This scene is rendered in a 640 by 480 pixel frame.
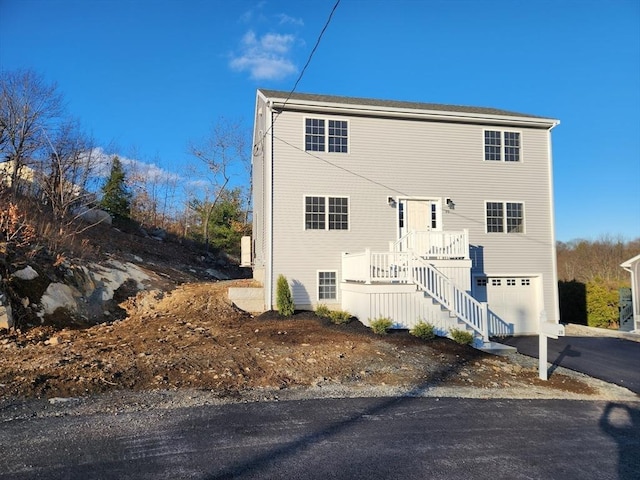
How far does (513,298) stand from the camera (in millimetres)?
15625

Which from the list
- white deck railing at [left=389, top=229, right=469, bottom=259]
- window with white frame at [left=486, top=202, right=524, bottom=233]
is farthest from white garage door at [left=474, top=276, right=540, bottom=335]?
white deck railing at [left=389, top=229, right=469, bottom=259]

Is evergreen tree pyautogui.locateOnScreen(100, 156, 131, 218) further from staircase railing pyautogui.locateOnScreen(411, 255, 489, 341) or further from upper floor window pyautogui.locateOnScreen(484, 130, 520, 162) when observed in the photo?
upper floor window pyautogui.locateOnScreen(484, 130, 520, 162)

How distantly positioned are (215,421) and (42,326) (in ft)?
22.7

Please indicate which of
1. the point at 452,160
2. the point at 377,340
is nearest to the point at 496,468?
the point at 377,340

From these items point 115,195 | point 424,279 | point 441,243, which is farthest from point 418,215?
point 115,195

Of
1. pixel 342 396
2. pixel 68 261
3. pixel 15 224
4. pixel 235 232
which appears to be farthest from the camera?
pixel 235 232

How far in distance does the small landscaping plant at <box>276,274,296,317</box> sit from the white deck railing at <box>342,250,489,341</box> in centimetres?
224

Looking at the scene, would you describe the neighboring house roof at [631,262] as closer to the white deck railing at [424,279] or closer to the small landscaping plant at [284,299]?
the white deck railing at [424,279]

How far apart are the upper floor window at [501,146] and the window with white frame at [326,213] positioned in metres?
5.65

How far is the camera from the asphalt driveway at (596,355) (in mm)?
9224

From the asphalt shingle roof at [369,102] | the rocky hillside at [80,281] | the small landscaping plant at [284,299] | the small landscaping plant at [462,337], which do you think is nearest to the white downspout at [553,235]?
the asphalt shingle roof at [369,102]

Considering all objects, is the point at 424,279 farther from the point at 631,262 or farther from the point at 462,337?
the point at 631,262

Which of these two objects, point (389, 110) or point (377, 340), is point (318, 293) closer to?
point (377, 340)

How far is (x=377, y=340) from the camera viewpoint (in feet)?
33.4
